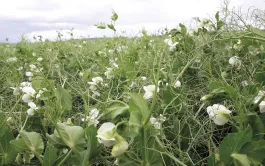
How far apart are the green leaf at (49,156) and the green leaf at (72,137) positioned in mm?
34

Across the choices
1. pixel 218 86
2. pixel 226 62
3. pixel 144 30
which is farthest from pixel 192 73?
pixel 144 30

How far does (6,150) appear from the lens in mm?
734

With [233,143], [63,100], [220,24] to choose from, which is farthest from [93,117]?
[220,24]

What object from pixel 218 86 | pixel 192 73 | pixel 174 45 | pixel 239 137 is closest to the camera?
pixel 239 137

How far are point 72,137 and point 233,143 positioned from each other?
0.92 feet

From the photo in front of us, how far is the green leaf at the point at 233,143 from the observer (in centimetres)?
53

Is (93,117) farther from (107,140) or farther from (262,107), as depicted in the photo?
(262,107)

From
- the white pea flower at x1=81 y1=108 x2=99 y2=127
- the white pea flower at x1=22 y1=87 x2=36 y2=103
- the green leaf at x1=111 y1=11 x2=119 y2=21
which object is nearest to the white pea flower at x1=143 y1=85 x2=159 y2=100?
the white pea flower at x1=81 y1=108 x2=99 y2=127

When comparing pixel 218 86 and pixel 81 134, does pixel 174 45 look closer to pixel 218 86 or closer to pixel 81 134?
pixel 218 86

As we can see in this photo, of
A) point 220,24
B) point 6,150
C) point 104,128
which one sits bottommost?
point 6,150

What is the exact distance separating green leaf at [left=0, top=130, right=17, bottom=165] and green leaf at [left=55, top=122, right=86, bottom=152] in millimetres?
180

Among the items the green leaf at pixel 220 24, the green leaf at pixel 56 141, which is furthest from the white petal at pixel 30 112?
the green leaf at pixel 220 24

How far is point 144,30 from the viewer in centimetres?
191

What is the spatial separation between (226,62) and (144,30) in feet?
3.27
